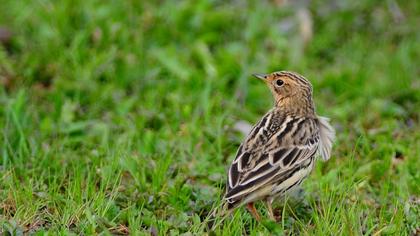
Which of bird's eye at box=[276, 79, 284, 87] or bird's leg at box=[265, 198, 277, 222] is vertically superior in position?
bird's eye at box=[276, 79, 284, 87]

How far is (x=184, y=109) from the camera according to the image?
9969 millimetres

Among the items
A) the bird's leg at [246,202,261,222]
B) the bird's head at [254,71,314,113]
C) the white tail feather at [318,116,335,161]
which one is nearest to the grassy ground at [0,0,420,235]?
the bird's leg at [246,202,261,222]

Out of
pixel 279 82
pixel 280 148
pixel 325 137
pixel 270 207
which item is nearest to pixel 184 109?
pixel 279 82

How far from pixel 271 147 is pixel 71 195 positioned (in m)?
1.68

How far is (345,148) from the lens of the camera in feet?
30.8

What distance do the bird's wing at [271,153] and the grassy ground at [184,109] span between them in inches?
11.9

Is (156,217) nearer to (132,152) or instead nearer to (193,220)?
(193,220)

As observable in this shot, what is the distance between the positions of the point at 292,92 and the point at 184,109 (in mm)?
1971

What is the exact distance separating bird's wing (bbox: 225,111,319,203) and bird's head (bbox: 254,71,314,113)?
151mm

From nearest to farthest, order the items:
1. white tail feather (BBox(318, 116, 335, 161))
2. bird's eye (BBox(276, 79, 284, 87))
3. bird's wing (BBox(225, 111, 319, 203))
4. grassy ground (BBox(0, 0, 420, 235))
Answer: bird's wing (BBox(225, 111, 319, 203)) < grassy ground (BBox(0, 0, 420, 235)) < white tail feather (BBox(318, 116, 335, 161)) < bird's eye (BBox(276, 79, 284, 87))

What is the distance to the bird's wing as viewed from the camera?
7.15 metres

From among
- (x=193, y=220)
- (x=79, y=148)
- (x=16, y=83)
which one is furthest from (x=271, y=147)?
(x=16, y=83)

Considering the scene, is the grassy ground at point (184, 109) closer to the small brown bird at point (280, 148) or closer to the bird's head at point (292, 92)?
the small brown bird at point (280, 148)

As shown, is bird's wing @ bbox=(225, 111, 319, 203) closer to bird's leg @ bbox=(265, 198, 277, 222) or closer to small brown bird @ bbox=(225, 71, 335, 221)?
small brown bird @ bbox=(225, 71, 335, 221)
